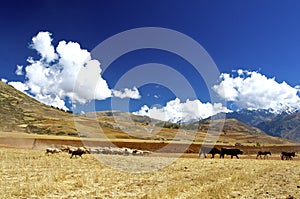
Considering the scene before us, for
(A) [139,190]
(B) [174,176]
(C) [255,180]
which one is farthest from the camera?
(B) [174,176]

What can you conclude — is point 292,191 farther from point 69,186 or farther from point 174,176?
point 69,186

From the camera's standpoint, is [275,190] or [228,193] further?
[275,190]

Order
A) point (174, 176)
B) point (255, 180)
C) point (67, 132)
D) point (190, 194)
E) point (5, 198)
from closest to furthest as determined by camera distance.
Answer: point (5, 198) → point (190, 194) → point (255, 180) → point (174, 176) → point (67, 132)

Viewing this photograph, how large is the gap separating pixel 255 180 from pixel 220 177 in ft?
8.43

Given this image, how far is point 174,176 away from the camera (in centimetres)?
2555

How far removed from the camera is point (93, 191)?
18.4 metres

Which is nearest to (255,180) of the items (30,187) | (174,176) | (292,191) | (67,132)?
(292,191)

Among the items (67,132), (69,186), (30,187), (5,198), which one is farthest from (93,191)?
(67,132)

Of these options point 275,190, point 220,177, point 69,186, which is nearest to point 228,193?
point 275,190

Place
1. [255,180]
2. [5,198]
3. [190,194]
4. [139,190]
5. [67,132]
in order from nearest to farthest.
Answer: [5,198]
[190,194]
[139,190]
[255,180]
[67,132]

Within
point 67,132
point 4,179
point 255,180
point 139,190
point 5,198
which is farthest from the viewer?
point 67,132

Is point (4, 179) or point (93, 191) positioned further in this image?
point (4, 179)

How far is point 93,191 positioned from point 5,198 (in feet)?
15.0

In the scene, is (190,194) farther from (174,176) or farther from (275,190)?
(174,176)
